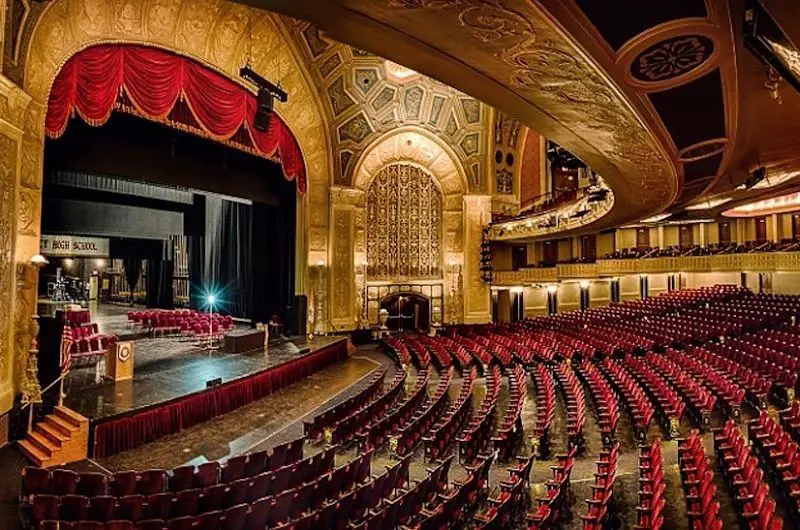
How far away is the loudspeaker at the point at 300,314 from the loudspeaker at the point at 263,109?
5.53 m

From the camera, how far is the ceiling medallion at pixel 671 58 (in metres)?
3.63

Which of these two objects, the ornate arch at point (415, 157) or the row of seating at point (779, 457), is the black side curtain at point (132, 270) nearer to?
the ornate arch at point (415, 157)

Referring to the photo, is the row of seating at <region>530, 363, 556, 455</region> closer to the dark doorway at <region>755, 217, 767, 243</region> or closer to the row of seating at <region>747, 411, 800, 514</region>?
the row of seating at <region>747, 411, 800, 514</region>

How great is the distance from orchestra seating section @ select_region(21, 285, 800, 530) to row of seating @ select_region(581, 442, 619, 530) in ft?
0.06

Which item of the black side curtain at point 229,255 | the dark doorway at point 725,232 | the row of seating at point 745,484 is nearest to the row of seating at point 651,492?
the row of seating at point 745,484

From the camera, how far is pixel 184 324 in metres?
13.0

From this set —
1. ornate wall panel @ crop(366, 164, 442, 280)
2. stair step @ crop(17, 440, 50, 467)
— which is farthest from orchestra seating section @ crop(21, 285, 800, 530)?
ornate wall panel @ crop(366, 164, 442, 280)

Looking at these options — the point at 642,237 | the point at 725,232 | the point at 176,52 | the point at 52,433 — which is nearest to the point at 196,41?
the point at 176,52

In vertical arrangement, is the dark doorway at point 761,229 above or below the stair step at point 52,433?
Answer: above

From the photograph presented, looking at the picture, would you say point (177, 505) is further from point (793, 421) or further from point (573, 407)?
point (793, 421)

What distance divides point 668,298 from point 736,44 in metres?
14.5

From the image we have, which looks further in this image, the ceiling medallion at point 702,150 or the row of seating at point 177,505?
the ceiling medallion at point 702,150

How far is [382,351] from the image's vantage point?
47.7ft

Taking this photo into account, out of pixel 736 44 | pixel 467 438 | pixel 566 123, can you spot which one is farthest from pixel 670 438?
pixel 736 44
